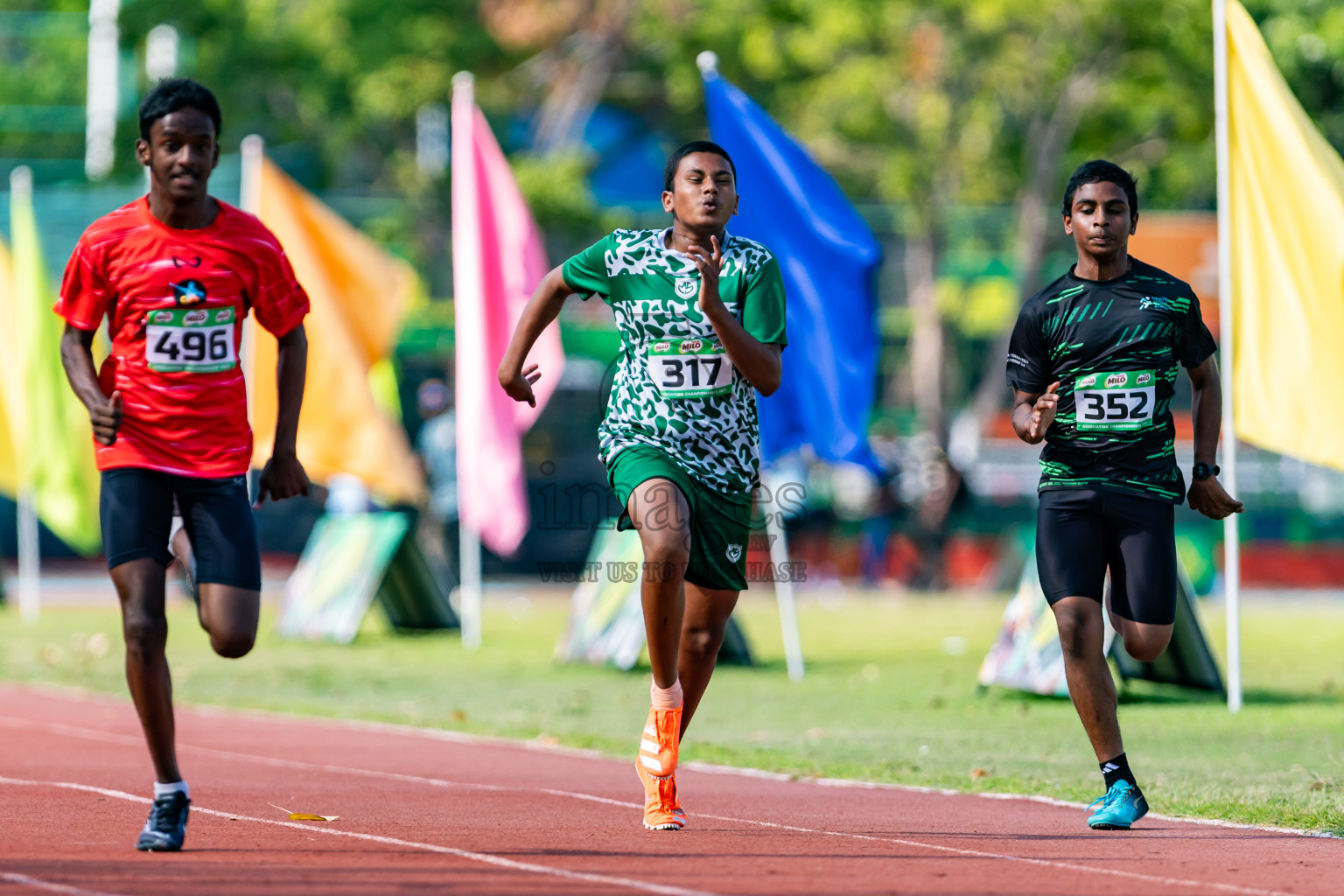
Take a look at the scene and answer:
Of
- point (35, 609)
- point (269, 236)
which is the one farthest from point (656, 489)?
point (35, 609)

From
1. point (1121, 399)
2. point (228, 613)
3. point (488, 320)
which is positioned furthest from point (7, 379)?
point (1121, 399)

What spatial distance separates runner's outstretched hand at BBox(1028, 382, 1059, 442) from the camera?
6777 mm

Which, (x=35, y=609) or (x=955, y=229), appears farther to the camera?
(x=955, y=229)

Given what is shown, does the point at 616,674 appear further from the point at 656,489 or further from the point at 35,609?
the point at 35,609

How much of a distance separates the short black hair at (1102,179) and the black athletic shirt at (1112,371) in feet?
0.95

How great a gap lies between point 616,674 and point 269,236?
797 centimetres

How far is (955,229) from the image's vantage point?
34594mm

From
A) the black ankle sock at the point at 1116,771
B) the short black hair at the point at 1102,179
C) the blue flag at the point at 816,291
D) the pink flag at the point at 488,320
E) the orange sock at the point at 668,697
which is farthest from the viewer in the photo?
the pink flag at the point at 488,320

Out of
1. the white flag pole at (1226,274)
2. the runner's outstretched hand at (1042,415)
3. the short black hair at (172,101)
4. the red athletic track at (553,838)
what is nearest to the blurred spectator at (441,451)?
the white flag pole at (1226,274)

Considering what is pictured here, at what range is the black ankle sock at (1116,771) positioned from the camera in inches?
273

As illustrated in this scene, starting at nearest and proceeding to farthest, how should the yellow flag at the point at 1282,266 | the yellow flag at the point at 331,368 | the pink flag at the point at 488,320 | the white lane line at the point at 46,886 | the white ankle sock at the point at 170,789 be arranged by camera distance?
the white lane line at the point at 46,886, the white ankle sock at the point at 170,789, the yellow flag at the point at 1282,266, the pink flag at the point at 488,320, the yellow flag at the point at 331,368

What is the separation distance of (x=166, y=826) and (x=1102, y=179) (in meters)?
3.99

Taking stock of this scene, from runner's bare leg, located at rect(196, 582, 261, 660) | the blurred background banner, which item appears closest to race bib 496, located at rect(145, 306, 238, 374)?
runner's bare leg, located at rect(196, 582, 261, 660)

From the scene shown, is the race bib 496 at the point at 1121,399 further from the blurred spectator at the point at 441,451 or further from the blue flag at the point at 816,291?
the blurred spectator at the point at 441,451
